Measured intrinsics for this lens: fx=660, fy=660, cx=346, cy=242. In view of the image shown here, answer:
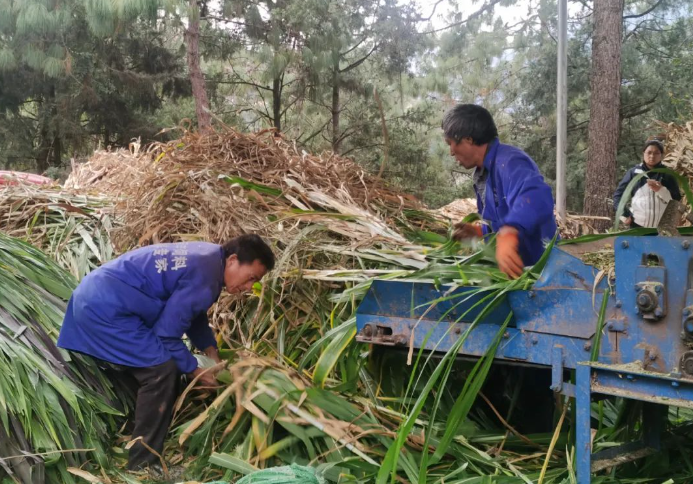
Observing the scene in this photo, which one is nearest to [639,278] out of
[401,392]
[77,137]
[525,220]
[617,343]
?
[617,343]

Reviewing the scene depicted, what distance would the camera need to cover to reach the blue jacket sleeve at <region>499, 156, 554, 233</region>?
10.1 feet

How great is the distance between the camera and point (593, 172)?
10.1m

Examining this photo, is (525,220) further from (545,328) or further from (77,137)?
(77,137)

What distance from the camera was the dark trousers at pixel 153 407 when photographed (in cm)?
312

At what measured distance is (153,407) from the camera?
3.20 m

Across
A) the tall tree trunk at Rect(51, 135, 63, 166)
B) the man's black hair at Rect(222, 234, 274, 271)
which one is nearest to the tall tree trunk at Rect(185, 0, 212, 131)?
the tall tree trunk at Rect(51, 135, 63, 166)

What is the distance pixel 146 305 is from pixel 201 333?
34cm

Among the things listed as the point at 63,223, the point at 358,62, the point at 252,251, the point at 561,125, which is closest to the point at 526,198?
the point at 252,251

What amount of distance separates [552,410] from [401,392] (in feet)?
2.64

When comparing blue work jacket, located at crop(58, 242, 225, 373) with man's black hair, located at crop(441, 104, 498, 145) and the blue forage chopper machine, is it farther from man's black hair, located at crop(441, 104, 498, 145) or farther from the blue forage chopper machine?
man's black hair, located at crop(441, 104, 498, 145)

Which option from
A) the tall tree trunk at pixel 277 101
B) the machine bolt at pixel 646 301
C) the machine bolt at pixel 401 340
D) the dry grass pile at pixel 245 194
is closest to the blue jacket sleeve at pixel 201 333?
the dry grass pile at pixel 245 194

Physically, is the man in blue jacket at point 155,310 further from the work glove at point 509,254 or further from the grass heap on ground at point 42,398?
the work glove at point 509,254

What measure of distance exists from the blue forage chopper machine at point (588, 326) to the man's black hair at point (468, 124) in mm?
909

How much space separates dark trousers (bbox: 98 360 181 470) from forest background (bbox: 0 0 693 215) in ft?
33.2
